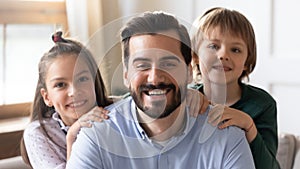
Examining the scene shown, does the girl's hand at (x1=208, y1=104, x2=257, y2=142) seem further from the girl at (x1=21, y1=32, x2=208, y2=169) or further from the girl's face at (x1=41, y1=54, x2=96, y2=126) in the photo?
the girl's face at (x1=41, y1=54, x2=96, y2=126)

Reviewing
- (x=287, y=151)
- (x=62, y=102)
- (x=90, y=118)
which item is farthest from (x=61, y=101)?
(x=287, y=151)

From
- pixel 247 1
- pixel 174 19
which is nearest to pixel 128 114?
pixel 174 19

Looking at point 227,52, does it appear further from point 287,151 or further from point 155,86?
point 287,151

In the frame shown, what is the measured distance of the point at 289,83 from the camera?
186cm

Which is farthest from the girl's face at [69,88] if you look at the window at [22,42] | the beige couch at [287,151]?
the window at [22,42]

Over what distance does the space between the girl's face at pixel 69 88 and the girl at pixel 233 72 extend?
0.29m

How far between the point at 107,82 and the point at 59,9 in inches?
58.4

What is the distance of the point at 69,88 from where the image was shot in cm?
124

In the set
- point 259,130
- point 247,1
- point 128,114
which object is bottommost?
point 259,130

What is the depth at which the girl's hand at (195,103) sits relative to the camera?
3.40 ft

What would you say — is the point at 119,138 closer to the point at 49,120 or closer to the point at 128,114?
the point at 128,114

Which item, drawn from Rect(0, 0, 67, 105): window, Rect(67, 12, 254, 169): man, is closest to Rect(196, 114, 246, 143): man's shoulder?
Rect(67, 12, 254, 169): man

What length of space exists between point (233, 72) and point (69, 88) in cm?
48

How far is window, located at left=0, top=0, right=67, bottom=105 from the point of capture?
2217 mm
